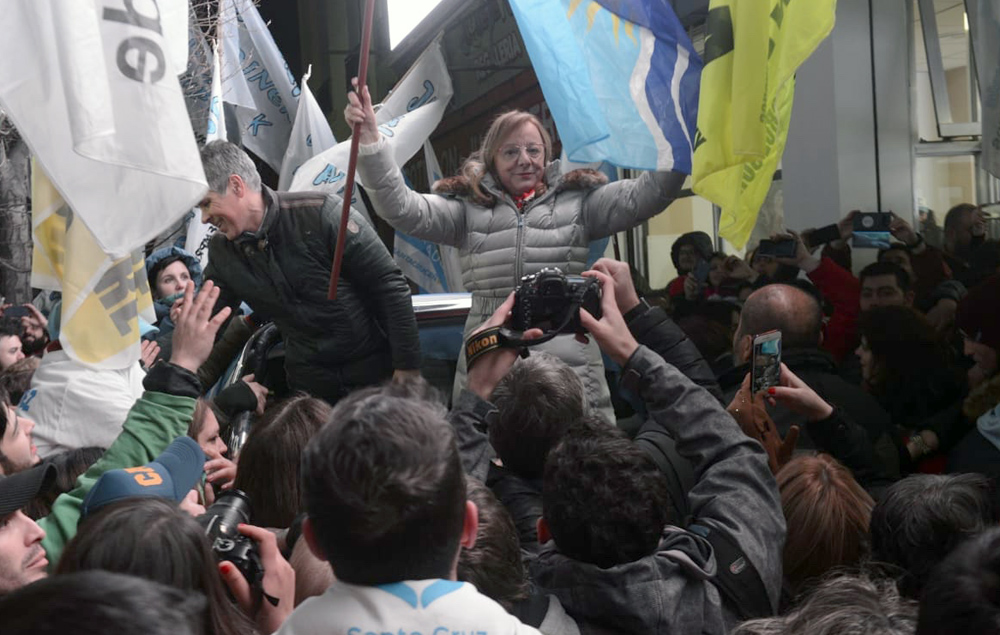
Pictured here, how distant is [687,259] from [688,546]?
686 centimetres

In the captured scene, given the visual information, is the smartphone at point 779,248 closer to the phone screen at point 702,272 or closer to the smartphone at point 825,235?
the smartphone at point 825,235

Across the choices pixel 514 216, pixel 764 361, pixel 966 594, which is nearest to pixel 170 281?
pixel 514 216

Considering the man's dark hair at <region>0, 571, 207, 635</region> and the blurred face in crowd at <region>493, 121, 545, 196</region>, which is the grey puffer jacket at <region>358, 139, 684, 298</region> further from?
the man's dark hair at <region>0, 571, 207, 635</region>

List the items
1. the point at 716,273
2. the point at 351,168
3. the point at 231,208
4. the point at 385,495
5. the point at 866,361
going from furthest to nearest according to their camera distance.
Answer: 1. the point at 716,273
2. the point at 866,361
3. the point at 231,208
4. the point at 351,168
5. the point at 385,495

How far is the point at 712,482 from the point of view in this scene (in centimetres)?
288

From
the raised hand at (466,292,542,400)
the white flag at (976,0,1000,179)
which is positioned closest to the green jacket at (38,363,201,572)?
the raised hand at (466,292,542,400)

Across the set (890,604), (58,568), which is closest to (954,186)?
(890,604)

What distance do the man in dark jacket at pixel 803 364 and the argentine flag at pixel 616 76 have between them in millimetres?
667

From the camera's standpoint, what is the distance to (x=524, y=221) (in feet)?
15.5

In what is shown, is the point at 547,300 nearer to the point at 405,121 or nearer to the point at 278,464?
the point at 278,464

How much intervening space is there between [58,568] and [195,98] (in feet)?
29.5

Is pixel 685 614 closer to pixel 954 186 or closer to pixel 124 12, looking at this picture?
pixel 124 12

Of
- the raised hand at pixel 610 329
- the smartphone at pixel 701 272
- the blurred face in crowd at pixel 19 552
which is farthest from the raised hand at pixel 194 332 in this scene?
the smartphone at pixel 701 272

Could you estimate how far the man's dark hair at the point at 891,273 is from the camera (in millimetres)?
6227
